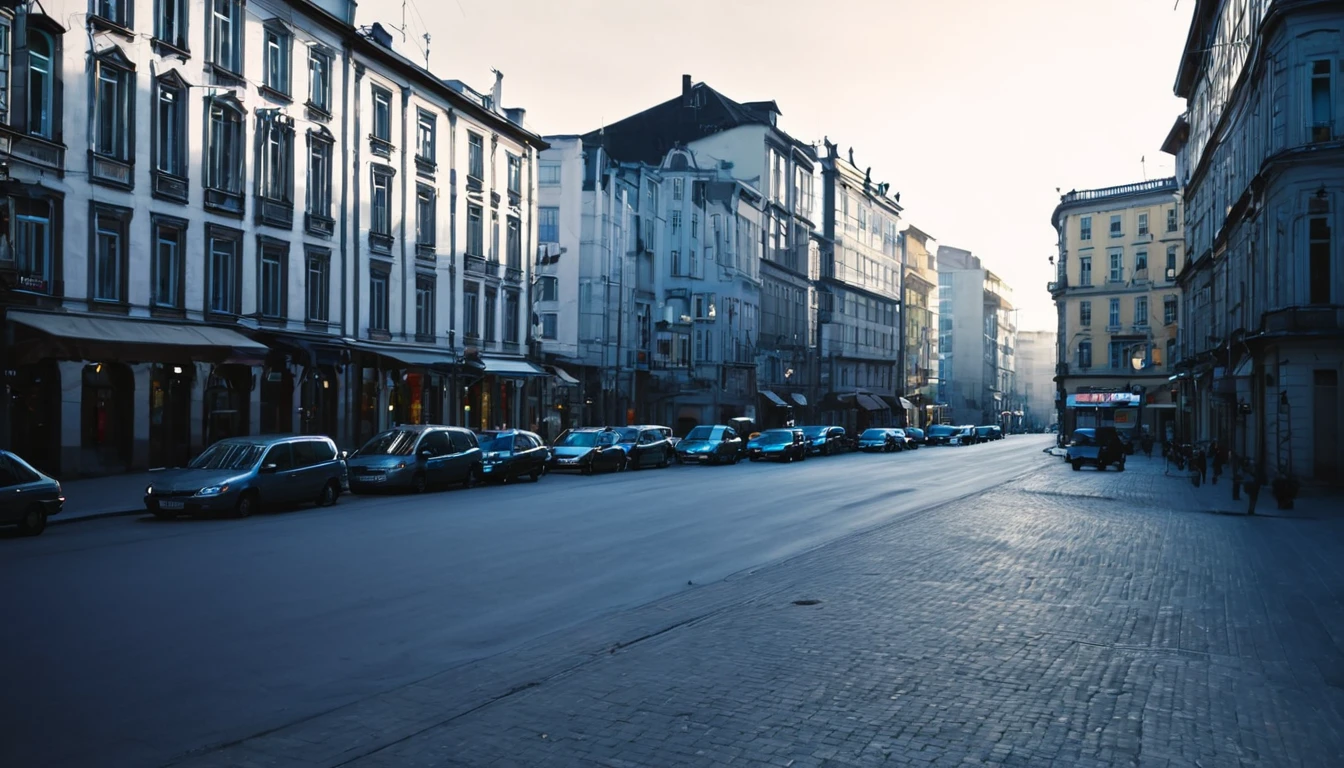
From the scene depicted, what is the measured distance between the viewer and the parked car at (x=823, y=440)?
5602 cm

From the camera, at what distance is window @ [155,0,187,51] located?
1165 inches

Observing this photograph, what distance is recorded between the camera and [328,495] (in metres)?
23.7

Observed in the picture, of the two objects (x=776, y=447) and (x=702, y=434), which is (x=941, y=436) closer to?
(x=776, y=447)

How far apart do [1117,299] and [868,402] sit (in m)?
21.2

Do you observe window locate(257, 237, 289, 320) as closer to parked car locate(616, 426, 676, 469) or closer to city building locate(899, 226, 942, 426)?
parked car locate(616, 426, 676, 469)

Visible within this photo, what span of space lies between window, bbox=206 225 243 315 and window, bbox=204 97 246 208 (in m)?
0.84

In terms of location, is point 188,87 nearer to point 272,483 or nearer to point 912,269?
point 272,483

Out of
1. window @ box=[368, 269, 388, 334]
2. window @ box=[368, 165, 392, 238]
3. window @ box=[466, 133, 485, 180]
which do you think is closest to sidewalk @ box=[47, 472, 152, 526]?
window @ box=[368, 269, 388, 334]

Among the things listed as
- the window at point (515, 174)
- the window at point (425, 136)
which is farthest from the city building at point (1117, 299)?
the window at point (425, 136)

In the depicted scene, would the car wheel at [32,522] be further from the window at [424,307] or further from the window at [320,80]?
the window at [424,307]

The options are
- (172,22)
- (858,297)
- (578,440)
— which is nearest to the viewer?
(172,22)

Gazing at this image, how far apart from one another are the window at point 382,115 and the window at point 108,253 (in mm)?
12771

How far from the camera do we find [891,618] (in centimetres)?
1111

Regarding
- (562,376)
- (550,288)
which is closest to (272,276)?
(562,376)
